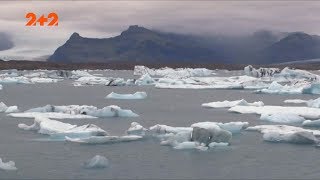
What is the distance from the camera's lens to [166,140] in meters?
10.2

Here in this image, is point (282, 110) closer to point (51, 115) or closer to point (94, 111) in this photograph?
point (94, 111)

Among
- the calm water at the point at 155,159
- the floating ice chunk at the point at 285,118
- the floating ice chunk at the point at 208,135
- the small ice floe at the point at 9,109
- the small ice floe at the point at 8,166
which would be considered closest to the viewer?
the calm water at the point at 155,159

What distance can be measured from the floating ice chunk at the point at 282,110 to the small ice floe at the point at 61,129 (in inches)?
243

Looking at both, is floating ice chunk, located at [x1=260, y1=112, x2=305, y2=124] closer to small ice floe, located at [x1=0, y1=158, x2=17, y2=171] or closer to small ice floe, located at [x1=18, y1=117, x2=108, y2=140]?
small ice floe, located at [x1=18, y1=117, x2=108, y2=140]

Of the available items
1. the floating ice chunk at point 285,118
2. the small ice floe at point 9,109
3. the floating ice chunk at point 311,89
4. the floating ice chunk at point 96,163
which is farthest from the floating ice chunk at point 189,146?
the floating ice chunk at point 311,89

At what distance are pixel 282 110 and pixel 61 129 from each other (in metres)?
6.81

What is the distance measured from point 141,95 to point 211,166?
1322cm

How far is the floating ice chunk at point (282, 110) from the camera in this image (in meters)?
14.8

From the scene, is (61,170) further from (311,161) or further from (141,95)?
(141,95)

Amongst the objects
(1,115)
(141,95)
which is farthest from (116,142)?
(141,95)

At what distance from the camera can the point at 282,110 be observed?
1537 centimetres

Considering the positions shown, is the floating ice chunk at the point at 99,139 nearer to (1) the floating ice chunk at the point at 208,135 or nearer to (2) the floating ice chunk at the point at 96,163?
(1) the floating ice chunk at the point at 208,135

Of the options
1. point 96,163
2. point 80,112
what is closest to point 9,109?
point 80,112

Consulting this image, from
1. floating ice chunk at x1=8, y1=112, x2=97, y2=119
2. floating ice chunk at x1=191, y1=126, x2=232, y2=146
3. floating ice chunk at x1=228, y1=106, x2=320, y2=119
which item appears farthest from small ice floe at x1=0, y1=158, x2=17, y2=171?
floating ice chunk at x1=228, y1=106, x2=320, y2=119
